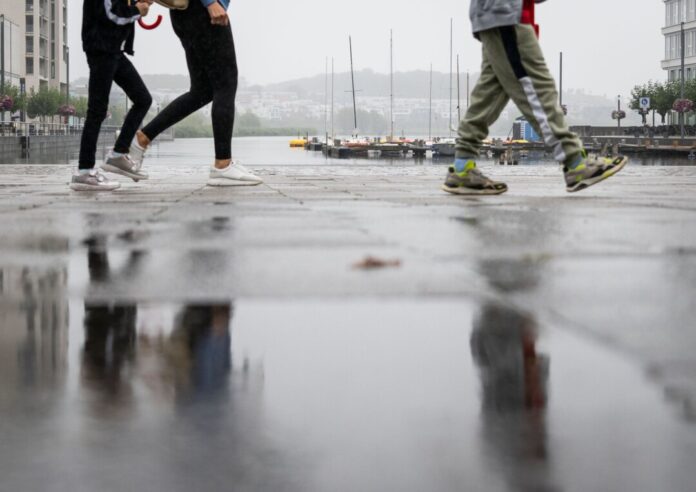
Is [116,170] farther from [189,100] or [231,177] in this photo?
[231,177]

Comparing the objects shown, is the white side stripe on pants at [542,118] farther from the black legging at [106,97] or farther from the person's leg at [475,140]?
the black legging at [106,97]

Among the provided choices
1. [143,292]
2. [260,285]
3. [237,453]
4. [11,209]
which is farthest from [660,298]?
[11,209]

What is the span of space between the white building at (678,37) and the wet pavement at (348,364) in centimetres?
9850

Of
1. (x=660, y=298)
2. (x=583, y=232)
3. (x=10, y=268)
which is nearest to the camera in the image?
(x=660, y=298)

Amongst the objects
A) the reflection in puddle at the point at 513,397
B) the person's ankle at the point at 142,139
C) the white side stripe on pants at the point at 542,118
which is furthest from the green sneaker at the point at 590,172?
the reflection in puddle at the point at 513,397

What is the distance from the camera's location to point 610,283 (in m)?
2.60

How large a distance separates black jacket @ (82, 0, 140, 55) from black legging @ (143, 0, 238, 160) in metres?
0.33

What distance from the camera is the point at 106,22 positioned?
7.39 metres

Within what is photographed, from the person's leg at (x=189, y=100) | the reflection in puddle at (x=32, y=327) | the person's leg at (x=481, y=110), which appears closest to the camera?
the reflection in puddle at (x=32, y=327)

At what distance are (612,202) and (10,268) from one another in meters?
3.69

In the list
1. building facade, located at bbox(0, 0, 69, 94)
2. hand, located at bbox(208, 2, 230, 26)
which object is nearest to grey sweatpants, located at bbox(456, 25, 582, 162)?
hand, located at bbox(208, 2, 230, 26)

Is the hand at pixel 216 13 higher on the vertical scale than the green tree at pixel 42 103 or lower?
lower

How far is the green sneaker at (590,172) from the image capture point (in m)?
6.06

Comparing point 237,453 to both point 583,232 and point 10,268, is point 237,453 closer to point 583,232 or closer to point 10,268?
point 10,268
